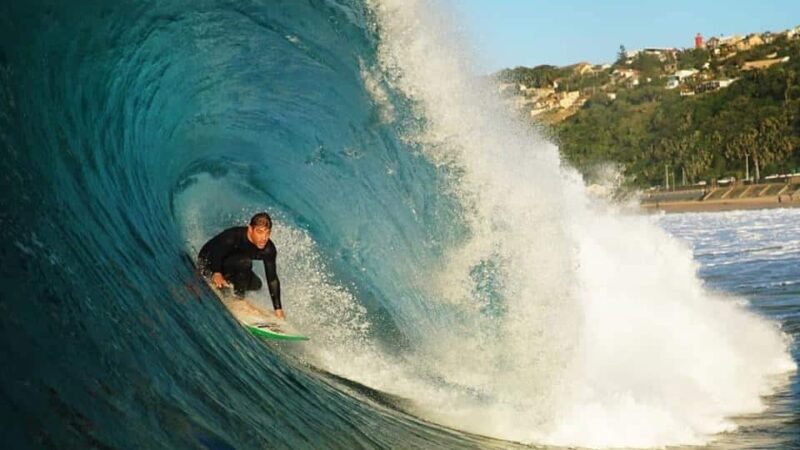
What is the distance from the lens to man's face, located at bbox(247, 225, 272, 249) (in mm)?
7965

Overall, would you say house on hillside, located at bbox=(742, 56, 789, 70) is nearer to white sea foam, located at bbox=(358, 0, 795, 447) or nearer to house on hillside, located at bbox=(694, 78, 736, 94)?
house on hillside, located at bbox=(694, 78, 736, 94)

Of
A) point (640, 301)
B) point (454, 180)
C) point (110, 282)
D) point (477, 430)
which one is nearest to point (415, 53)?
point (454, 180)

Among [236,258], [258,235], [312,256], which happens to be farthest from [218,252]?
[312,256]

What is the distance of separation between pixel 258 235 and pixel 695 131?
13254 centimetres

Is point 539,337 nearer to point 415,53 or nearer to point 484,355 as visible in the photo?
point 484,355

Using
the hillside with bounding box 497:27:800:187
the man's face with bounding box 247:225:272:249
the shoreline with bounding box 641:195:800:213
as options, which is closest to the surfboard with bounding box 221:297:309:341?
the man's face with bounding box 247:225:272:249

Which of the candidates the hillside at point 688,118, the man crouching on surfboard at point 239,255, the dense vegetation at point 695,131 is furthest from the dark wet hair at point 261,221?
the dense vegetation at point 695,131

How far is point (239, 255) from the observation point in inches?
319

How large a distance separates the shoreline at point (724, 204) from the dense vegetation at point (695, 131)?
40.4 feet

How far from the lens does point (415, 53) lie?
30.5ft

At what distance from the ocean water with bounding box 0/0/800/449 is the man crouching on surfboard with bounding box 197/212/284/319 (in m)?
0.22

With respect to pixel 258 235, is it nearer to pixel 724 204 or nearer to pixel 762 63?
pixel 724 204

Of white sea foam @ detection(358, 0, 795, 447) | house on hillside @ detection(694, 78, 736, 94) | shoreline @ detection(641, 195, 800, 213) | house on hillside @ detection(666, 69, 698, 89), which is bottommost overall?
shoreline @ detection(641, 195, 800, 213)

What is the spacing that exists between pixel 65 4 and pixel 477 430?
13.4 ft
